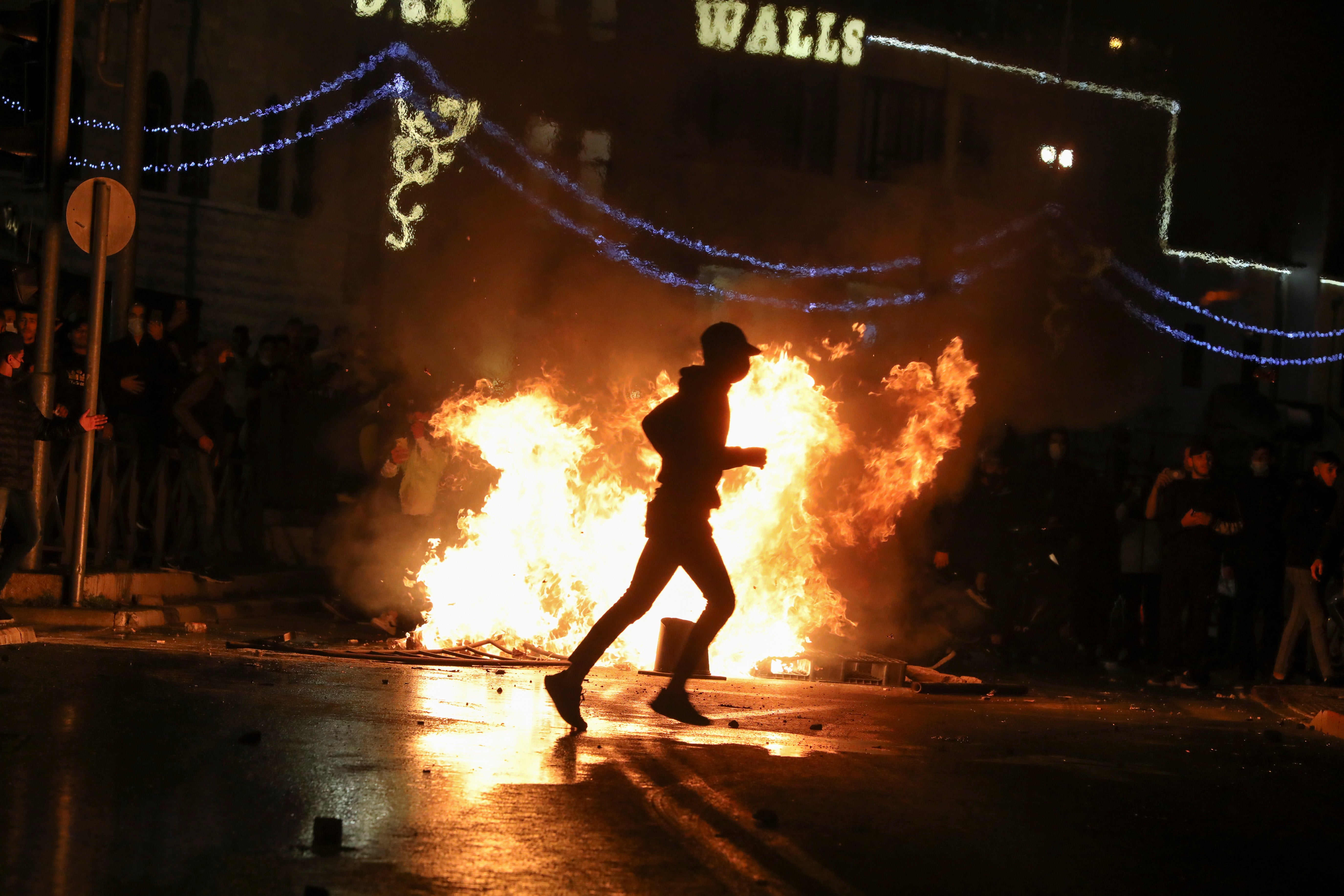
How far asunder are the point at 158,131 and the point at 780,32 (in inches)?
451

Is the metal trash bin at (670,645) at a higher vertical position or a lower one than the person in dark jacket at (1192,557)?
lower

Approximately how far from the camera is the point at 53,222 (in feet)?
31.2

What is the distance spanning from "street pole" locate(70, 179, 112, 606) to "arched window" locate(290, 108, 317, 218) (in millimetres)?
13402

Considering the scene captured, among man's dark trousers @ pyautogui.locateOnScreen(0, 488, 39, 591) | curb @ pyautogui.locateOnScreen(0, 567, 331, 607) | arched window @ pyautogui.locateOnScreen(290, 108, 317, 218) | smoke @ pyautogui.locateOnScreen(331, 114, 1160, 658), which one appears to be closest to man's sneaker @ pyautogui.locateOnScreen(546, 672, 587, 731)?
man's dark trousers @ pyautogui.locateOnScreen(0, 488, 39, 591)

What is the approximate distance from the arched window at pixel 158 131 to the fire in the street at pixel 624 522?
12935 mm

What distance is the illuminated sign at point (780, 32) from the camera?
21.5 meters

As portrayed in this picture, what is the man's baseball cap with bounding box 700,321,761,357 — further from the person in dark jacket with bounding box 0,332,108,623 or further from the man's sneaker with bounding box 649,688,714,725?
the person in dark jacket with bounding box 0,332,108,623

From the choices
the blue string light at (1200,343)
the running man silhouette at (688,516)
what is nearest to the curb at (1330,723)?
the running man silhouette at (688,516)

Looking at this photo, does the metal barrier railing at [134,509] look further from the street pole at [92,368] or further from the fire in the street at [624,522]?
the fire in the street at [624,522]

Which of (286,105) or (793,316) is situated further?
(793,316)

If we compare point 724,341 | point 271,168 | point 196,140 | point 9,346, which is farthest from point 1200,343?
point 9,346

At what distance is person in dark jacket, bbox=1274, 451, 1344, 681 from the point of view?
10930mm

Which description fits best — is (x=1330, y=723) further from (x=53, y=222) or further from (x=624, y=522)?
(x=53, y=222)

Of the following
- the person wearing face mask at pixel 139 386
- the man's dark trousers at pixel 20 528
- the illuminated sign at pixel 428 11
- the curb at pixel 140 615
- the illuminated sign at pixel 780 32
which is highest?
the illuminated sign at pixel 780 32
